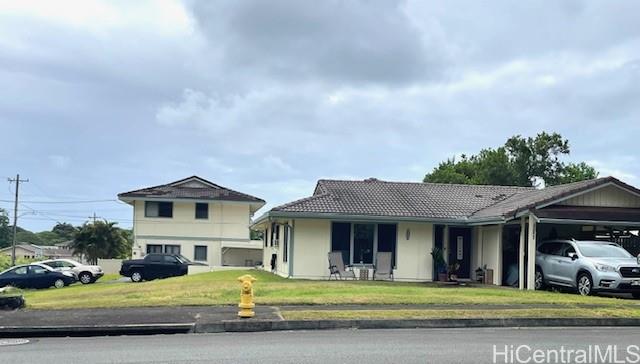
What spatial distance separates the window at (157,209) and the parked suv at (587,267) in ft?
85.7

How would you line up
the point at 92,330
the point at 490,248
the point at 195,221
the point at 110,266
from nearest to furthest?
1. the point at 92,330
2. the point at 490,248
3. the point at 195,221
4. the point at 110,266

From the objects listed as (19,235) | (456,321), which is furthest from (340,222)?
(19,235)

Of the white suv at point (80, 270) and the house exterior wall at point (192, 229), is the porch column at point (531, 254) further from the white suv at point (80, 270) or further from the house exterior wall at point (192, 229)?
the house exterior wall at point (192, 229)

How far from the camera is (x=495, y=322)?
13.4 m

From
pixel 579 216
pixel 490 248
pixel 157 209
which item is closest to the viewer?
pixel 579 216

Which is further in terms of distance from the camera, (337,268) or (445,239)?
(445,239)

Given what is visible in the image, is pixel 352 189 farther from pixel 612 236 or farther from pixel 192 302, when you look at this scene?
pixel 192 302

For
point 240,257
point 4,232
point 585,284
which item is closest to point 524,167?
point 240,257

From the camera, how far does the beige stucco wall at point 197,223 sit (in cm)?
4281

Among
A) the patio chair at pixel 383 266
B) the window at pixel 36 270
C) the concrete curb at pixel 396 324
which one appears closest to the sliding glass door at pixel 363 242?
the patio chair at pixel 383 266

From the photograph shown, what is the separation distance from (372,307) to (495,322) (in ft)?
9.34

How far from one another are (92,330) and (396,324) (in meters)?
5.56

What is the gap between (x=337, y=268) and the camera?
2534cm

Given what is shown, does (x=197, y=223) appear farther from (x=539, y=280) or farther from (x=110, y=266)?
(x=539, y=280)
